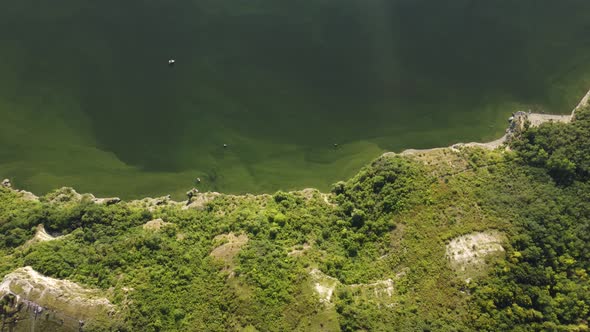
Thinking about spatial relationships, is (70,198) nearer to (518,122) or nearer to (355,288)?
(355,288)

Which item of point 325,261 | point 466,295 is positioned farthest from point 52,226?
point 466,295

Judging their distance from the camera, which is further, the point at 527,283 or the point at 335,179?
the point at 335,179

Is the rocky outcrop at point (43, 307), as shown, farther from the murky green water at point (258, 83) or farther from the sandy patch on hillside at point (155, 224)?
the murky green water at point (258, 83)

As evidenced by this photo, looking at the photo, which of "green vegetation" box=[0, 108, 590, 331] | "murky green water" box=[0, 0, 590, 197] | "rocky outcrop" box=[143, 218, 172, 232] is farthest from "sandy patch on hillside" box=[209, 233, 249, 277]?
"murky green water" box=[0, 0, 590, 197]

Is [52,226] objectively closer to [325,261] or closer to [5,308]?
[5,308]

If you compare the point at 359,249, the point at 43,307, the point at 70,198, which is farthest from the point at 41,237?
the point at 359,249

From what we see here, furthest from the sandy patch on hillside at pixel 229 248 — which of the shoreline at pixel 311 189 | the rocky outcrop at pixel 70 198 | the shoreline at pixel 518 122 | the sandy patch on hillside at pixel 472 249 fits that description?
the shoreline at pixel 518 122
